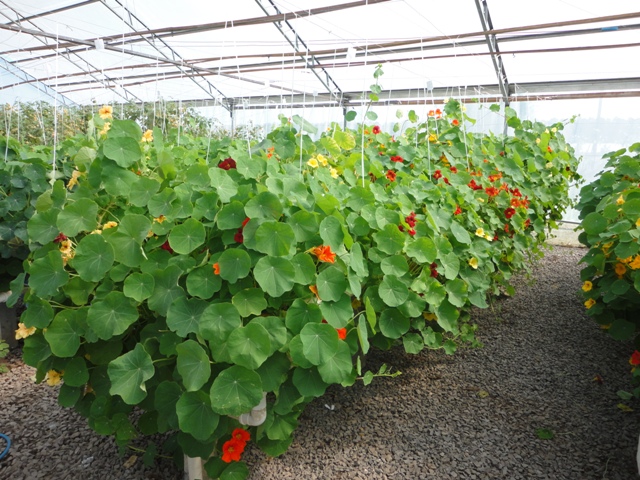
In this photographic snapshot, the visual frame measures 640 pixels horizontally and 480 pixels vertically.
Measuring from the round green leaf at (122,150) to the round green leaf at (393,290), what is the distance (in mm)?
847

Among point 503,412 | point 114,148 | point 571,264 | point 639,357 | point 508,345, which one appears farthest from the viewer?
point 571,264

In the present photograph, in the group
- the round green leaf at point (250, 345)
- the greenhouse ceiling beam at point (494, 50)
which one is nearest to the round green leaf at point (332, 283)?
the round green leaf at point (250, 345)

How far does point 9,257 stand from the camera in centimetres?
256

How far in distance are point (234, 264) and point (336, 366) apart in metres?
0.37

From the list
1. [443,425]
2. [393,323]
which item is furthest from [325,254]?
[443,425]

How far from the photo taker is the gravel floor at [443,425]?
1.64 metres

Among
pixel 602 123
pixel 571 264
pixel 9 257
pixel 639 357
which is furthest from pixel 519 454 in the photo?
pixel 602 123

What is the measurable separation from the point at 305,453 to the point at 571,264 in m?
3.34

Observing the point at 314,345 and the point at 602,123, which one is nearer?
the point at 314,345

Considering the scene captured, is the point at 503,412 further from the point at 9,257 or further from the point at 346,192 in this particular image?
the point at 9,257

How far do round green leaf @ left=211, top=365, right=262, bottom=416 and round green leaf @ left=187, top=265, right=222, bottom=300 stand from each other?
206 millimetres

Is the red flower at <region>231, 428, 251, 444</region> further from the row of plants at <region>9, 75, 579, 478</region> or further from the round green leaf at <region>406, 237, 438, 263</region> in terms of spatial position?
the round green leaf at <region>406, 237, 438, 263</region>

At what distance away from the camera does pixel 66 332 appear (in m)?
1.27

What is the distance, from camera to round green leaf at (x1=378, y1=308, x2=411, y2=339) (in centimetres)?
164
